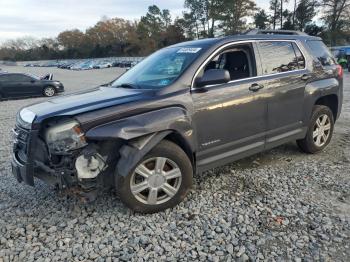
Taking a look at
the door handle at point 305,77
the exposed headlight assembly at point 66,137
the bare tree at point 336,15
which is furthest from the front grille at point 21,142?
the bare tree at point 336,15

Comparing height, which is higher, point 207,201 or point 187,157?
point 187,157

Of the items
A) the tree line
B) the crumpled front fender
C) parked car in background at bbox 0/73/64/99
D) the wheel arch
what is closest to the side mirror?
the crumpled front fender

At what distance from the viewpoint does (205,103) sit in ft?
12.5

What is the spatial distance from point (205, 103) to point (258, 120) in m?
0.93

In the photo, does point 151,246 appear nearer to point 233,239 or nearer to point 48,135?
point 233,239

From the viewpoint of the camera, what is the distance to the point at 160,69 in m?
4.28

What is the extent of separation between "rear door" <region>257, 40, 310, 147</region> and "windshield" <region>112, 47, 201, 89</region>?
3.51 ft

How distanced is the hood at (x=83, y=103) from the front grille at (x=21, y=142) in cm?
24

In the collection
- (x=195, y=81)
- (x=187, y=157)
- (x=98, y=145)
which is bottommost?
(x=187, y=157)

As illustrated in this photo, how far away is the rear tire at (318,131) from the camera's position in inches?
205

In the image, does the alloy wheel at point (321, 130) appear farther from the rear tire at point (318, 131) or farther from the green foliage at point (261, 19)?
the green foliage at point (261, 19)

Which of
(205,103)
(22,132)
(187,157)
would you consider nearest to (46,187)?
(22,132)

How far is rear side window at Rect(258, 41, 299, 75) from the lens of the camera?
4477 mm

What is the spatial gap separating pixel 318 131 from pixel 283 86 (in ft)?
4.17
